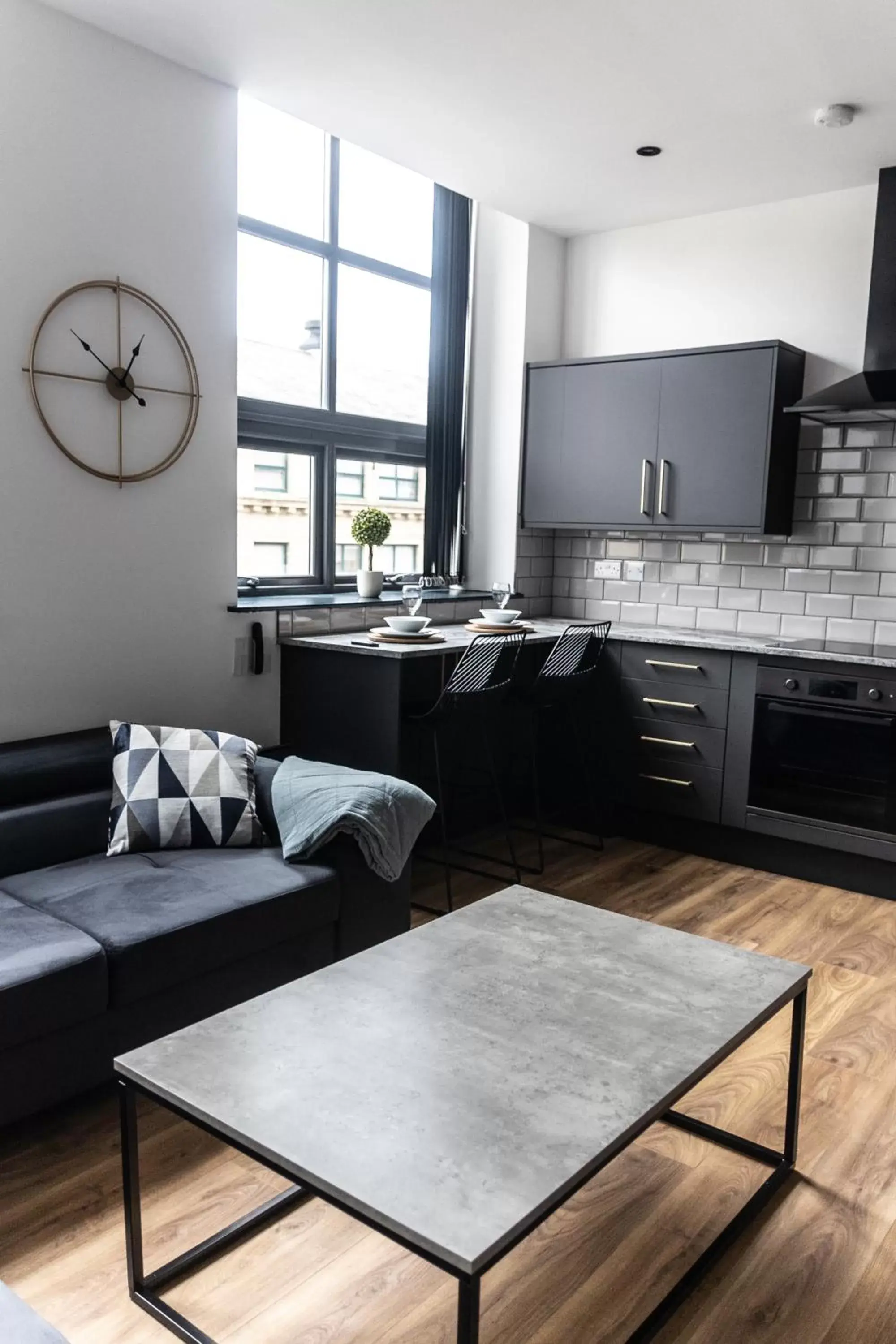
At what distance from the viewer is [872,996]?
309cm

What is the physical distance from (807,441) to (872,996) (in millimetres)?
2367

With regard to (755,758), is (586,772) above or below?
below

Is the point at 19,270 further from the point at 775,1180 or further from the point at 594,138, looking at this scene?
the point at 775,1180

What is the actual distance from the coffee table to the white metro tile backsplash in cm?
254

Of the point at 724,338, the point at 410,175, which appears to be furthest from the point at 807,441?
the point at 410,175

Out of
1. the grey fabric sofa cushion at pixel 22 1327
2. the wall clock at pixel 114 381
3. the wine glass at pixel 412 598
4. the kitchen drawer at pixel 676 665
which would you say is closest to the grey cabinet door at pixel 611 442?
the kitchen drawer at pixel 676 665

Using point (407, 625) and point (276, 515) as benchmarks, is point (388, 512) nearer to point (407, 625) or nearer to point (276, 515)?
point (276, 515)

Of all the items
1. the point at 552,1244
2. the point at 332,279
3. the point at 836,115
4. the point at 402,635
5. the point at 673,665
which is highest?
the point at 836,115

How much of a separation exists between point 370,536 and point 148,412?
120 centimetres

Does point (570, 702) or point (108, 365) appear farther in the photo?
point (570, 702)

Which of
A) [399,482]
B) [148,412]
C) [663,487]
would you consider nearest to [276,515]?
[399,482]

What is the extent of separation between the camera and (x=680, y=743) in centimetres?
432

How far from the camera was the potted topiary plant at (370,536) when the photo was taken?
14.4 ft

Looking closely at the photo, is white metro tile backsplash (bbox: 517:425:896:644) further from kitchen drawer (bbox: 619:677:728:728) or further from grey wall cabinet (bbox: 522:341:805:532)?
Result: kitchen drawer (bbox: 619:677:728:728)
